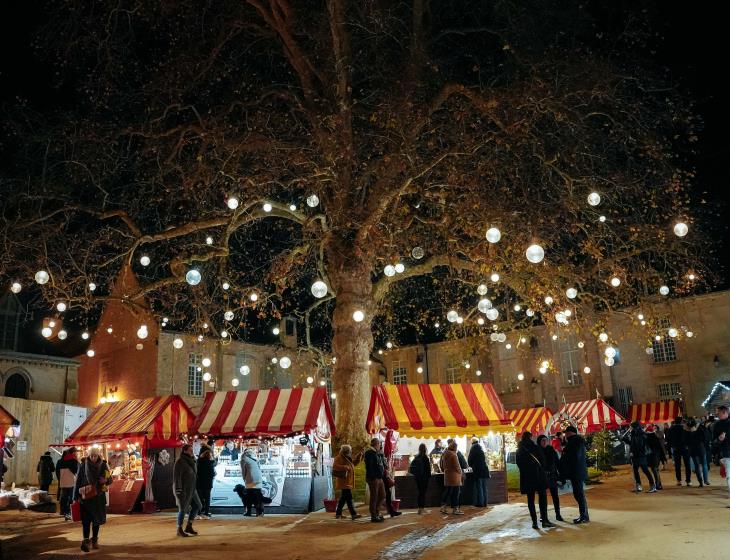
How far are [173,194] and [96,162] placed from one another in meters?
2.01

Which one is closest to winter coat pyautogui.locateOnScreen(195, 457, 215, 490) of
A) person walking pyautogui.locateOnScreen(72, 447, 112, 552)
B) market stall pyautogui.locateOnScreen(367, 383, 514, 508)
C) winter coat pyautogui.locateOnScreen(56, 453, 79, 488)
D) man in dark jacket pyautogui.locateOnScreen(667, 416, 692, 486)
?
person walking pyautogui.locateOnScreen(72, 447, 112, 552)

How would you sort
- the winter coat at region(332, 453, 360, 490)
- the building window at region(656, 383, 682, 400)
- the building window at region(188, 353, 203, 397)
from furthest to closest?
the building window at region(188, 353, 203, 397) < the building window at region(656, 383, 682, 400) < the winter coat at region(332, 453, 360, 490)

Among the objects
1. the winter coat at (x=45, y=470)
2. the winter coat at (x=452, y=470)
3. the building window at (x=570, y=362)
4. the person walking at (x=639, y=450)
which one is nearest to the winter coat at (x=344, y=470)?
the winter coat at (x=452, y=470)

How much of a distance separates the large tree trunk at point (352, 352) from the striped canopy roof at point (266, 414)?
0.73 meters

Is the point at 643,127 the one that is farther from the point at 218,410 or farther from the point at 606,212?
the point at 218,410

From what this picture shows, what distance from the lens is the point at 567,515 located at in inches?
444

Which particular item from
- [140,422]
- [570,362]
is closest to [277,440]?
[140,422]

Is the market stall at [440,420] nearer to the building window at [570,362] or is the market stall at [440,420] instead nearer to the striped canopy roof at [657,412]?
the striped canopy roof at [657,412]

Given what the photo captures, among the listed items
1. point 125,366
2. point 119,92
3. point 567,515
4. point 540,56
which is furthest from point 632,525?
point 125,366

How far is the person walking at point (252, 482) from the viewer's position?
13.8 meters

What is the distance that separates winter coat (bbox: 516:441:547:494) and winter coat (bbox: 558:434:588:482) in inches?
26.0

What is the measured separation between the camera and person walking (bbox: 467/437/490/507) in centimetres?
1366

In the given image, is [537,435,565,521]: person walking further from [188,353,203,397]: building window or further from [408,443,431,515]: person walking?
[188,353,203,397]: building window

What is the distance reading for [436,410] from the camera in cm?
1456
